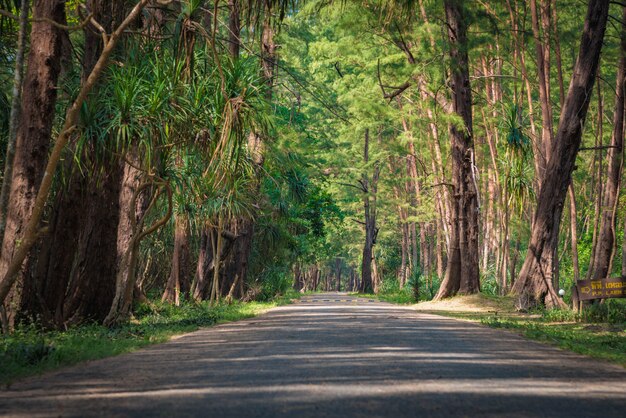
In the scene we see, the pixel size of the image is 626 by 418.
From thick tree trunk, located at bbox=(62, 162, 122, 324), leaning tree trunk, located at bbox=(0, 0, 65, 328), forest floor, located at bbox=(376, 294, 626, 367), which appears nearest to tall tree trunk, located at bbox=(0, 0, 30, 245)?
leaning tree trunk, located at bbox=(0, 0, 65, 328)

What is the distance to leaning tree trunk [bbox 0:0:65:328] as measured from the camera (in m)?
12.6

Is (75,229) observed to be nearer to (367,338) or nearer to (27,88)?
(27,88)

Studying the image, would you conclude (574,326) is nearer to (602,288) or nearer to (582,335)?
(602,288)

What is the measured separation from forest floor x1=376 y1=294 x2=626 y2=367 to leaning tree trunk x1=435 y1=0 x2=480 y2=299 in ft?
7.57

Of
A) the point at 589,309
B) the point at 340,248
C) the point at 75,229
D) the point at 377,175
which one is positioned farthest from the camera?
the point at 340,248

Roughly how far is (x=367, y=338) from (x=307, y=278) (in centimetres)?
8845

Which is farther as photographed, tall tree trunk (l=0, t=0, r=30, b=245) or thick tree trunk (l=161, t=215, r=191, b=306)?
thick tree trunk (l=161, t=215, r=191, b=306)

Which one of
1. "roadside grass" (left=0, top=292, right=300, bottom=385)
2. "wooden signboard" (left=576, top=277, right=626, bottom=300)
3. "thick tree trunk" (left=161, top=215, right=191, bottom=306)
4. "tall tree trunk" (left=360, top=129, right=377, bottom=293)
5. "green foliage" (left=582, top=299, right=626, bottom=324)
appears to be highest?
"tall tree trunk" (left=360, top=129, right=377, bottom=293)

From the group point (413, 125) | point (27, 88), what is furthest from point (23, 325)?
point (413, 125)

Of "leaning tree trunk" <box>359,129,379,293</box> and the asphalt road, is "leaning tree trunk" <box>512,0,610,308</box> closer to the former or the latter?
the asphalt road

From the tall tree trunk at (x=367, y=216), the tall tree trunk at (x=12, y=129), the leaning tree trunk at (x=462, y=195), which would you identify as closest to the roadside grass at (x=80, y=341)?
the tall tree trunk at (x=12, y=129)

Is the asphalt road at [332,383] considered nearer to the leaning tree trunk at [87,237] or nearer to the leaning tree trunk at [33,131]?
the leaning tree trunk at [33,131]

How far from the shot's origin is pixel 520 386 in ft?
24.2

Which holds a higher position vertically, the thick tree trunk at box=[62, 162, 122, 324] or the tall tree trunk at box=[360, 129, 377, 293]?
the tall tree trunk at box=[360, 129, 377, 293]
